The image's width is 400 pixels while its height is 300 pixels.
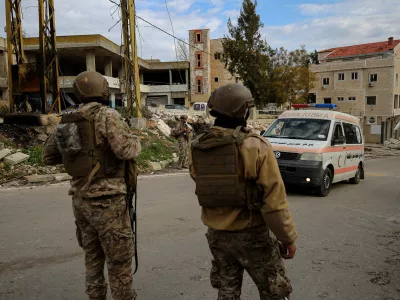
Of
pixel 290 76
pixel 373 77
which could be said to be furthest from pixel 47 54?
pixel 373 77

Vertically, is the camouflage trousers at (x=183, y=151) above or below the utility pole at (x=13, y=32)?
below

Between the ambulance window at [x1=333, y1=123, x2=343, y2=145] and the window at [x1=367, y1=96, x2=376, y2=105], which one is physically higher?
the window at [x1=367, y1=96, x2=376, y2=105]

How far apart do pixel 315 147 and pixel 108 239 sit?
243 inches

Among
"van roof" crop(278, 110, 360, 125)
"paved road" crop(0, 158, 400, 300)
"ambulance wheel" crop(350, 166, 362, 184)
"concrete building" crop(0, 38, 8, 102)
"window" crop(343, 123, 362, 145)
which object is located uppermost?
"concrete building" crop(0, 38, 8, 102)

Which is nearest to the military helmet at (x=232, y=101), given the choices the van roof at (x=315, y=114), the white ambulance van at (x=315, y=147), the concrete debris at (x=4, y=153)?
the white ambulance van at (x=315, y=147)

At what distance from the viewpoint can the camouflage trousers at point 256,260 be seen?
7.50 feet

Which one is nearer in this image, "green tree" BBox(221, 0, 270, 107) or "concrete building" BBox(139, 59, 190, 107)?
"green tree" BBox(221, 0, 270, 107)

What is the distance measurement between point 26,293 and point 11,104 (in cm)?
1174

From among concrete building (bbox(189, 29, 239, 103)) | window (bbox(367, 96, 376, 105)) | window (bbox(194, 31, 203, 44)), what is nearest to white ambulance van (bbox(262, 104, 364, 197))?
window (bbox(367, 96, 376, 105))

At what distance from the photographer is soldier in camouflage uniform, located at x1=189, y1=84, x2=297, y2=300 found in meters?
2.19

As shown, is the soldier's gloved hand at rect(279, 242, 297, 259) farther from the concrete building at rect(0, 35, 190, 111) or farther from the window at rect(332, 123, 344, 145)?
the concrete building at rect(0, 35, 190, 111)

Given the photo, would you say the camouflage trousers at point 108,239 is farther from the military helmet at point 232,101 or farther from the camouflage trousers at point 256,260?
the military helmet at point 232,101

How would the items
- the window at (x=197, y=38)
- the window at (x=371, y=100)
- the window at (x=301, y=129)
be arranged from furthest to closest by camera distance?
the window at (x=197, y=38)
the window at (x=371, y=100)
the window at (x=301, y=129)

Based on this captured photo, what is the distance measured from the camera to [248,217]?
7.58ft
